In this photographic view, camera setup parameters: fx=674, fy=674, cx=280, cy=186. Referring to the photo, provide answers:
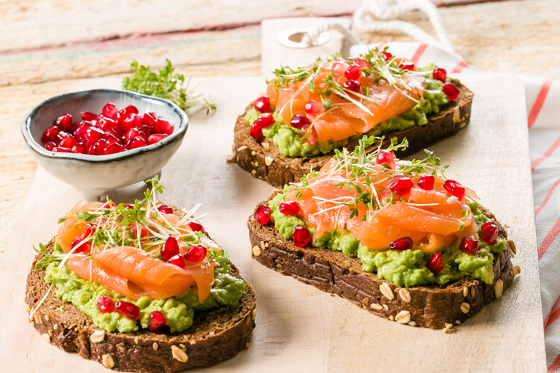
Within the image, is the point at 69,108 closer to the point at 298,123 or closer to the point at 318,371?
the point at 298,123

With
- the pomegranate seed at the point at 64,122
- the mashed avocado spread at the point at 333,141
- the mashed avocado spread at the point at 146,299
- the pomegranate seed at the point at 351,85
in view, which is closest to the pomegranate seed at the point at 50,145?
the pomegranate seed at the point at 64,122

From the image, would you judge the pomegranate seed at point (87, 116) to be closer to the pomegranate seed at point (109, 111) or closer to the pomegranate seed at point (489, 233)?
the pomegranate seed at point (109, 111)

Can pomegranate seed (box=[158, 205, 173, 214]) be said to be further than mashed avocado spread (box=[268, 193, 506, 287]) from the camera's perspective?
Yes

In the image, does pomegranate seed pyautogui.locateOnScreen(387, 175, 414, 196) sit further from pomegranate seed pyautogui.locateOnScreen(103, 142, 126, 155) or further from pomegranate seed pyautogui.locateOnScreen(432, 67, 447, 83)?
pomegranate seed pyautogui.locateOnScreen(432, 67, 447, 83)

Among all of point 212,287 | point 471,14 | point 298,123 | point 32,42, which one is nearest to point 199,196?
point 298,123

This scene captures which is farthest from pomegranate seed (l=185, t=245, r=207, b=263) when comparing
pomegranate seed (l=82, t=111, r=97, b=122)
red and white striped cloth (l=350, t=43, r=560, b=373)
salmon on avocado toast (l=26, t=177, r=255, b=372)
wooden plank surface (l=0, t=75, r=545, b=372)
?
red and white striped cloth (l=350, t=43, r=560, b=373)

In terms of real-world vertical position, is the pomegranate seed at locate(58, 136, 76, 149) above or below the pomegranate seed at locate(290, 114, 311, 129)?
below
